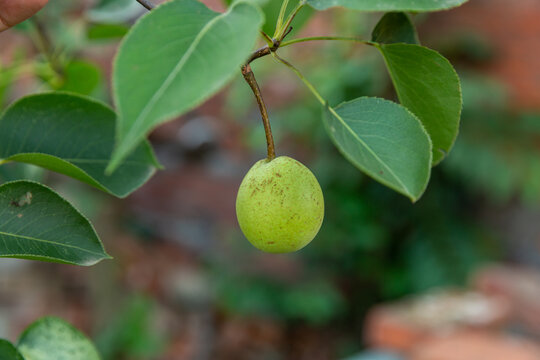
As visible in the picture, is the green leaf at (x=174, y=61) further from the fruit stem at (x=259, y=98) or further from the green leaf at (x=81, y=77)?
the green leaf at (x=81, y=77)

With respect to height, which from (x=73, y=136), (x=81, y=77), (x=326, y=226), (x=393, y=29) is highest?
(x=326, y=226)

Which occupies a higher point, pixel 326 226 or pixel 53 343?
pixel 326 226

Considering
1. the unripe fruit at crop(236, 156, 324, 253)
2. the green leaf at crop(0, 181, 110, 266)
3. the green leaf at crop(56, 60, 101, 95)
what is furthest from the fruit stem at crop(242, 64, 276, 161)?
the green leaf at crop(56, 60, 101, 95)

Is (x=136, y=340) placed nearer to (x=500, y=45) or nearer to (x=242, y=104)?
(x=242, y=104)

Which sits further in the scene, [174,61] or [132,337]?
[132,337]

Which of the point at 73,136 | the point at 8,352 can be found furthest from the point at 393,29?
the point at 8,352

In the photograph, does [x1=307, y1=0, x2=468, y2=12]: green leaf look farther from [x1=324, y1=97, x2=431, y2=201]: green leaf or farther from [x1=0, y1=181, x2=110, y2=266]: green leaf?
[x1=0, y1=181, x2=110, y2=266]: green leaf

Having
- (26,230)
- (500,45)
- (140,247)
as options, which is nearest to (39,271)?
(140,247)

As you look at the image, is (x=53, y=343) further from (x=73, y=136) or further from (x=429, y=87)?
(x=429, y=87)

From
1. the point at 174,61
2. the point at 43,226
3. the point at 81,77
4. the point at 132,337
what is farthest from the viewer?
the point at 132,337
